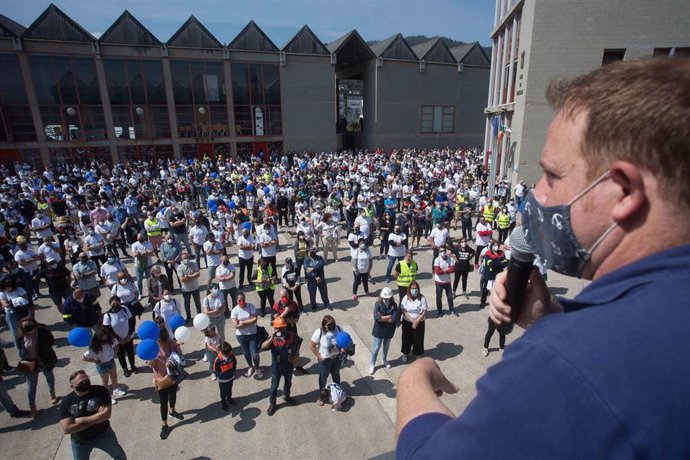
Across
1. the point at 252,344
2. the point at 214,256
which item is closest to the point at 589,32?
the point at 214,256

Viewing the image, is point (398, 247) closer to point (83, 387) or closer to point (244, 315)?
point (244, 315)

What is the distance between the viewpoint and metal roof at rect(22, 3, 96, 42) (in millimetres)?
30087

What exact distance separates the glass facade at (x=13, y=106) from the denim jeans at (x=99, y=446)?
35.6 meters

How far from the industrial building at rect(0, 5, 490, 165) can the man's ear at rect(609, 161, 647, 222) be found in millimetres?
39084

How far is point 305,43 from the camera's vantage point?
37.3 meters

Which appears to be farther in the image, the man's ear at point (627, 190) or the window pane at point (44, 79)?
the window pane at point (44, 79)

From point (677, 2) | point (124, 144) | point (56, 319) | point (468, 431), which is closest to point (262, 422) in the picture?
point (468, 431)

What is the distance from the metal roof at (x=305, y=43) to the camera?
121ft

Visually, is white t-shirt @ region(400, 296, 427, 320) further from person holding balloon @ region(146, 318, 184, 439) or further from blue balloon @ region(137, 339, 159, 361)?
blue balloon @ region(137, 339, 159, 361)

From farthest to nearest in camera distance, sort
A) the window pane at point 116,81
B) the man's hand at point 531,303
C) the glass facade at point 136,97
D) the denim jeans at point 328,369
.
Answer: the glass facade at point 136,97
the window pane at point 116,81
the denim jeans at point 328,369
the man's hand at point 531,303

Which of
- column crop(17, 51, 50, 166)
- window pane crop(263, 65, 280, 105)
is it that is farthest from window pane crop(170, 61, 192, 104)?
column crop(17, 51, 50, 166)

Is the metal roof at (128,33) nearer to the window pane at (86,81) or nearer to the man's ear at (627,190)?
the window pane at (86,81)

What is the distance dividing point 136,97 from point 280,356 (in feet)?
114

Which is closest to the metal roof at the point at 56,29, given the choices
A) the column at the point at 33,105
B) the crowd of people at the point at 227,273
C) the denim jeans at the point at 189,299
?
the column at the point at 33,105
